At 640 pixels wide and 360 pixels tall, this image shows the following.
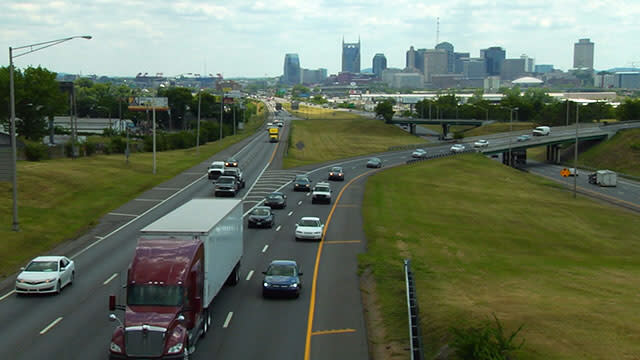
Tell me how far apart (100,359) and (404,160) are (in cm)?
9182

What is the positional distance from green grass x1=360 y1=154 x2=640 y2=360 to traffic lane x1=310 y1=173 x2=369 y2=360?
1.03 metres

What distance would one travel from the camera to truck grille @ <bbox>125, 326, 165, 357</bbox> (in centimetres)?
1933

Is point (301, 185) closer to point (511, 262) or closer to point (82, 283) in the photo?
point (511, 262)

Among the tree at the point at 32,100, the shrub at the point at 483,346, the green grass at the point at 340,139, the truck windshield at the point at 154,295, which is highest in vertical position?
the tree at the point at 32,100

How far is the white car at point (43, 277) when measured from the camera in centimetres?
2916

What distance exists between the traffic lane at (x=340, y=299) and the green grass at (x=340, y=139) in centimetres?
4885

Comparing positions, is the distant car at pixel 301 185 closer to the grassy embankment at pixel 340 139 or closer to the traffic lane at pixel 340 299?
the traffic lane at pixel 340 299

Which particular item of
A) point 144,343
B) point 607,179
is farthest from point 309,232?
point 607,179

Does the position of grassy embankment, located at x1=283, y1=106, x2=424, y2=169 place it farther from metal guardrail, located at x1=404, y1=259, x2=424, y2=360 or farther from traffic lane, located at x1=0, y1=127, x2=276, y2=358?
metal guardrail, located at x1=404, y1=259, x2=424, y2=360

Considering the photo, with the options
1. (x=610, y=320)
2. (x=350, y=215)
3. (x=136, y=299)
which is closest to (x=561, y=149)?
(x=350, y=215)

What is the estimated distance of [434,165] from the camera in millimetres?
102688

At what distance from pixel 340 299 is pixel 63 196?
3358cm

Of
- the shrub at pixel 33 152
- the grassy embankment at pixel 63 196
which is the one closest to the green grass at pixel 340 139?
the grassy embankment at pixel 63 196

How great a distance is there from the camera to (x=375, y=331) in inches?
1001
